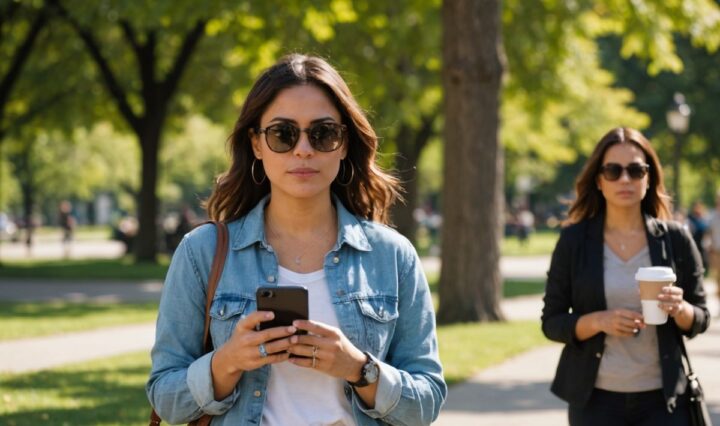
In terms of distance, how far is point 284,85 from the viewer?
128 inches

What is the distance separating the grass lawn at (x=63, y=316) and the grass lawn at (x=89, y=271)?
705cm

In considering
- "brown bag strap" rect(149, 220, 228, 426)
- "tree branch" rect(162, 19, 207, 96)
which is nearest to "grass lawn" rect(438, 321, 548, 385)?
"brown bag strap" rect(149, 220, 228, 426)

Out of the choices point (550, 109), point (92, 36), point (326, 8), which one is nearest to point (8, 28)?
point (92, 36)

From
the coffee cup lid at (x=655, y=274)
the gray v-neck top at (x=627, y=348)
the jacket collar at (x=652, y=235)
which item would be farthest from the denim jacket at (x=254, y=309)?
the jacket collar at (x=652, y=235)

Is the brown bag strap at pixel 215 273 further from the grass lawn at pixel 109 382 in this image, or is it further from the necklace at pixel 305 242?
the grass lawn at pixel 109 382

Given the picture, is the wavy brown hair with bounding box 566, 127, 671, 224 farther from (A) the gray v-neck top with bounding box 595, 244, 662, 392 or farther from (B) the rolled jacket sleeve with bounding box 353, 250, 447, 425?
(B) the rolled jacket sleeve with bounding box 353, 250, 447, 425

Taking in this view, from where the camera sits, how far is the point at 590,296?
17.5 feet

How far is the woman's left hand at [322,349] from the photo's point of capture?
2.90m

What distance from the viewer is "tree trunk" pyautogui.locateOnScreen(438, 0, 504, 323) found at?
14748 mm

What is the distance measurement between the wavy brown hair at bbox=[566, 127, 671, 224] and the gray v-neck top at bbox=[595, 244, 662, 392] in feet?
1.15

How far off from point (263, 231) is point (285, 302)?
0.45 metres

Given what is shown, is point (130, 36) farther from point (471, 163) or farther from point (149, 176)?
point (471, 163)

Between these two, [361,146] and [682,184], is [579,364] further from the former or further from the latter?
[682,184]

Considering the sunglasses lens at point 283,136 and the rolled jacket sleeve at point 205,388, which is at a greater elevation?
the sunglasses lens at point 283,136
